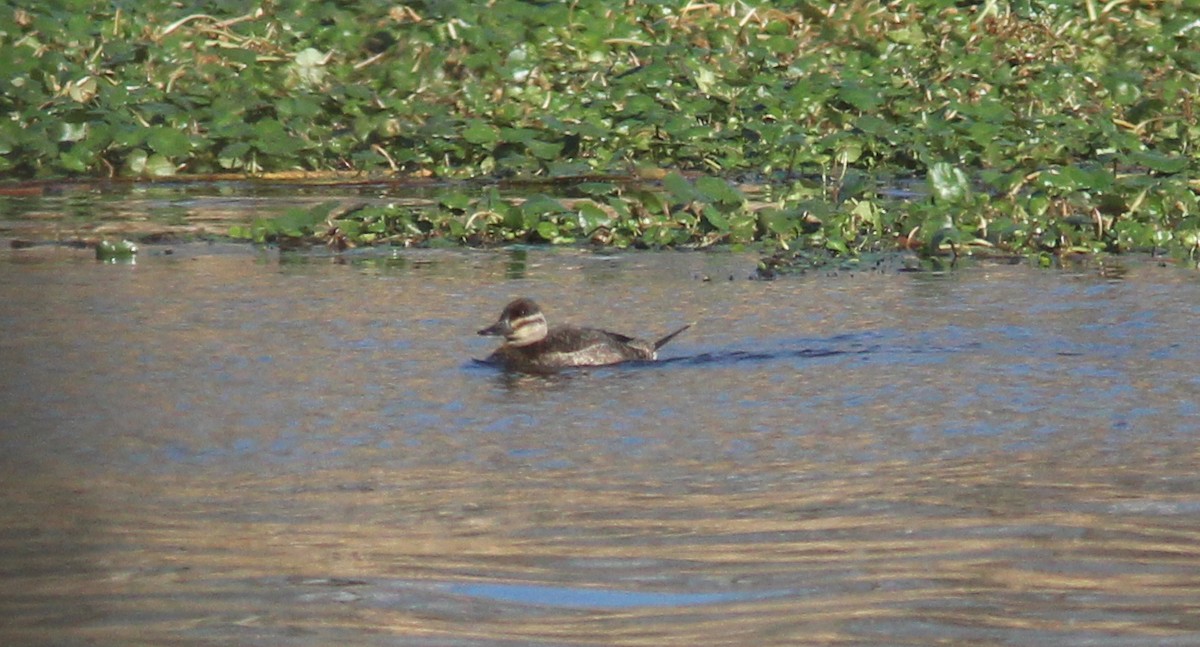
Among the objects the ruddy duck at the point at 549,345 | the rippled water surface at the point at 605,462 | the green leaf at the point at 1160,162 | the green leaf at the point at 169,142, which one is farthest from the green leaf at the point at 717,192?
the green leaf at the point at 169,142

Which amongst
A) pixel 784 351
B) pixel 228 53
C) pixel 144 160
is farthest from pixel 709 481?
pixel 228 53

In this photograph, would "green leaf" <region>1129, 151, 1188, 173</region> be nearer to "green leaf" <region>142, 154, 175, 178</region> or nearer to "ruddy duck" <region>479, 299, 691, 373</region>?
"ruddy duck" <region>479, 299, 691, 373</region>

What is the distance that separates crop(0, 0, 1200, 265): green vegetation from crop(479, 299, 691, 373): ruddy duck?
7.89 feet

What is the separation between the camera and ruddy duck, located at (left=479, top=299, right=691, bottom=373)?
8102mm

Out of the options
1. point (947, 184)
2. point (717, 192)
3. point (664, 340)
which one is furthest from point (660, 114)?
point (664, 340)

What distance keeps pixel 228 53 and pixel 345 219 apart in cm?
344

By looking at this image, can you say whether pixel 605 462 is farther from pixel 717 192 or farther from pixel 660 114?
pixel 660 114

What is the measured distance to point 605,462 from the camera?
20.8ft

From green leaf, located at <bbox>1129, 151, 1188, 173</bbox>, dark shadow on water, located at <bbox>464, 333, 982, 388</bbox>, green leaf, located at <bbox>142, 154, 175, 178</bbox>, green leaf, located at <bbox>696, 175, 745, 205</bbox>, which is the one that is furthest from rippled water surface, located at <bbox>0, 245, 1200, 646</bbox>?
Answer: green leaf, located at <bbox>142, 154, 175, 178</bbox>

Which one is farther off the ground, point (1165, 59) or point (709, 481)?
point (1165, 59)

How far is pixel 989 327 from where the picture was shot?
8.57m

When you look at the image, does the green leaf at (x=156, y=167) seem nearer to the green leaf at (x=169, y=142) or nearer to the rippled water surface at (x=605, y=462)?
the green leaf at (x=169, y=142)

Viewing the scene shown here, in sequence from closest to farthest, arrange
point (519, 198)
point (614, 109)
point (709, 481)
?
point (709, 481) → point (519, 198) → point (614, 109)

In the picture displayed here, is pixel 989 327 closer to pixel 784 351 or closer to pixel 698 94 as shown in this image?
pixel 784 351
